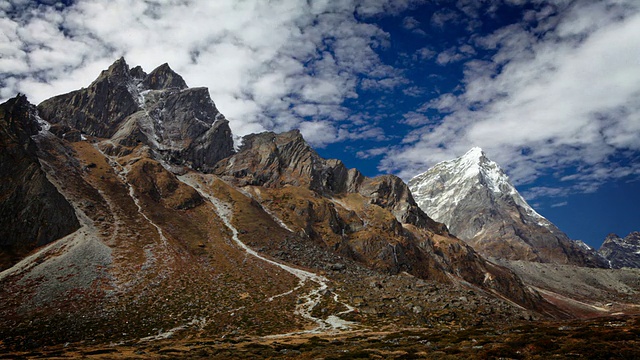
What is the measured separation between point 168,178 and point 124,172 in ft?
63.8

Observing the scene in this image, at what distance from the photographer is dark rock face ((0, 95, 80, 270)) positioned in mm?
86312

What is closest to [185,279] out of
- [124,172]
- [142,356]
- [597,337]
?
[142,356]

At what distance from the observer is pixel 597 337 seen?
2950 centimetres

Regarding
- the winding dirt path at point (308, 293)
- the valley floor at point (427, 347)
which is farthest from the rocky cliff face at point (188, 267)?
the valley floor at point (427, 347)

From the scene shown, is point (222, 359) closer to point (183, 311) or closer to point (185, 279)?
point (183, 311)

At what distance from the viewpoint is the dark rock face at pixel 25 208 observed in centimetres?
8631

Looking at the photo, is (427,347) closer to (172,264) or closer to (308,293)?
(308,293)

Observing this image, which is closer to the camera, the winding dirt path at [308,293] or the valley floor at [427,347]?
the valley floor at [427,347]

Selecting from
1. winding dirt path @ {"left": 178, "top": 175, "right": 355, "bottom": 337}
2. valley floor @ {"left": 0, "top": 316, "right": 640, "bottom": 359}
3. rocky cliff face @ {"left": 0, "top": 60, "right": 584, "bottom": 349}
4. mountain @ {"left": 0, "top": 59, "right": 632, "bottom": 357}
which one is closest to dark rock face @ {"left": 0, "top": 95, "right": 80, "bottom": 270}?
mountain @ {"left": 0, "top": 59, "right": 632, "bottom": 357}

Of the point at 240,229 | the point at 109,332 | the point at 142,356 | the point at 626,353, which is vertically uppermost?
the point at 240,229

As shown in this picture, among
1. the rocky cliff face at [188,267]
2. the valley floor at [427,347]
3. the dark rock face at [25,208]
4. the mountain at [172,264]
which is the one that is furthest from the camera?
the dark rock face at [25,208]

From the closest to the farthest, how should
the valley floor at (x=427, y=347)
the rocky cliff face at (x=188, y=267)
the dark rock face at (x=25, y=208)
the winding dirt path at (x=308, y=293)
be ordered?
1. the valley floor at (x=427, y=347)
2. the rocky cliff face at (x=188, y=267)
3. the winding dirt path at (x=308, y=293)
4. the dark rock face at (x=25, y=208)

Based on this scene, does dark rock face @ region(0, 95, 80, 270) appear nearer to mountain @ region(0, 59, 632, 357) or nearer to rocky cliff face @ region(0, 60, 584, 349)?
mountain @ region(0, 59, 632, 357)

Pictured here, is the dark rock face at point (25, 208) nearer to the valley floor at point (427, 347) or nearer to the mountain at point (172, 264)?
the mountain at point (172, 264)
